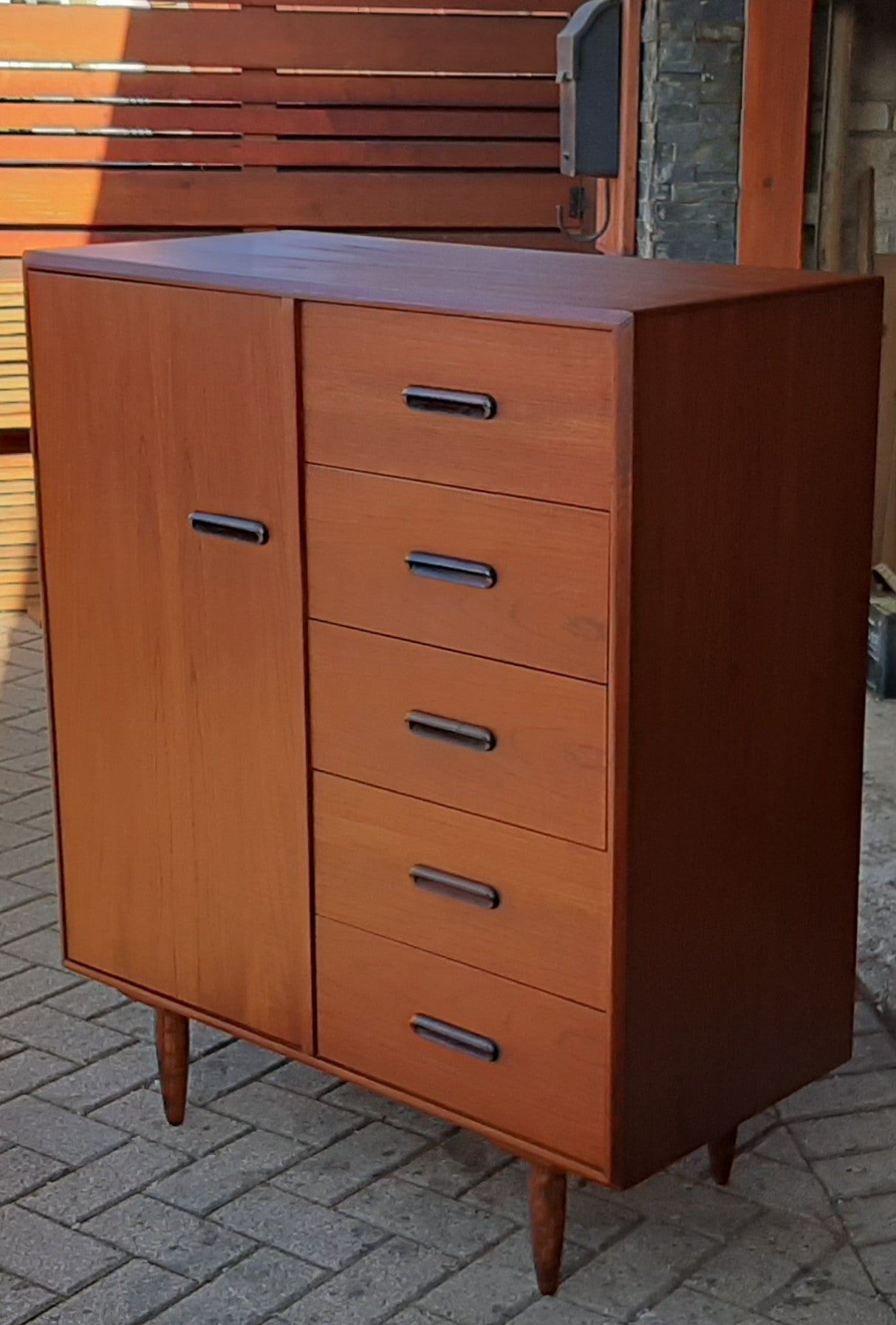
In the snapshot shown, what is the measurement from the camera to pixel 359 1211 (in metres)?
3.04

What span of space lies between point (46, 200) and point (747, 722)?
580cm

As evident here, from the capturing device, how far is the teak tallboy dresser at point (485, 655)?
248 centimetres

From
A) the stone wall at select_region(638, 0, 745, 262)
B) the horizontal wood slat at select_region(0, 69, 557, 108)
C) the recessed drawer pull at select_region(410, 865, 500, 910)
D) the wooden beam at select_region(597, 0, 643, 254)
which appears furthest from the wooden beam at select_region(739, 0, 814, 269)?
the recessed drawer pull at select_region(410, 865, 500, 910)

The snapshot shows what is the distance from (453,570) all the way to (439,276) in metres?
0.46

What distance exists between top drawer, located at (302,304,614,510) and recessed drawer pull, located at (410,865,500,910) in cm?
59

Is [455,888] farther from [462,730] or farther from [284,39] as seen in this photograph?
[284,39]

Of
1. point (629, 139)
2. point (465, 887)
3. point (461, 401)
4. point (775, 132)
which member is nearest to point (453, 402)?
point (461, 401)

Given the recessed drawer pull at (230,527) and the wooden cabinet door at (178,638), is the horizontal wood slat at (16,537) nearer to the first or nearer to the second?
the wooden cabinet door at (178,638)

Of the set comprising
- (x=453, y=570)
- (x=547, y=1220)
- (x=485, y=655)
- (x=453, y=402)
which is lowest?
(x=547, y=1220)

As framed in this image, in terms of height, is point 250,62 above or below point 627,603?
above

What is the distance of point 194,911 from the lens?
3150 millimetres

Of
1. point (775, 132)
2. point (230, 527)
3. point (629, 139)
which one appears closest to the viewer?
point (230, 527)

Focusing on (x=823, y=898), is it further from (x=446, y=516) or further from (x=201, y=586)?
(x=201, y=586)

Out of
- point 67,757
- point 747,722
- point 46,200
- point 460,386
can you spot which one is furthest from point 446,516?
point 46,200
